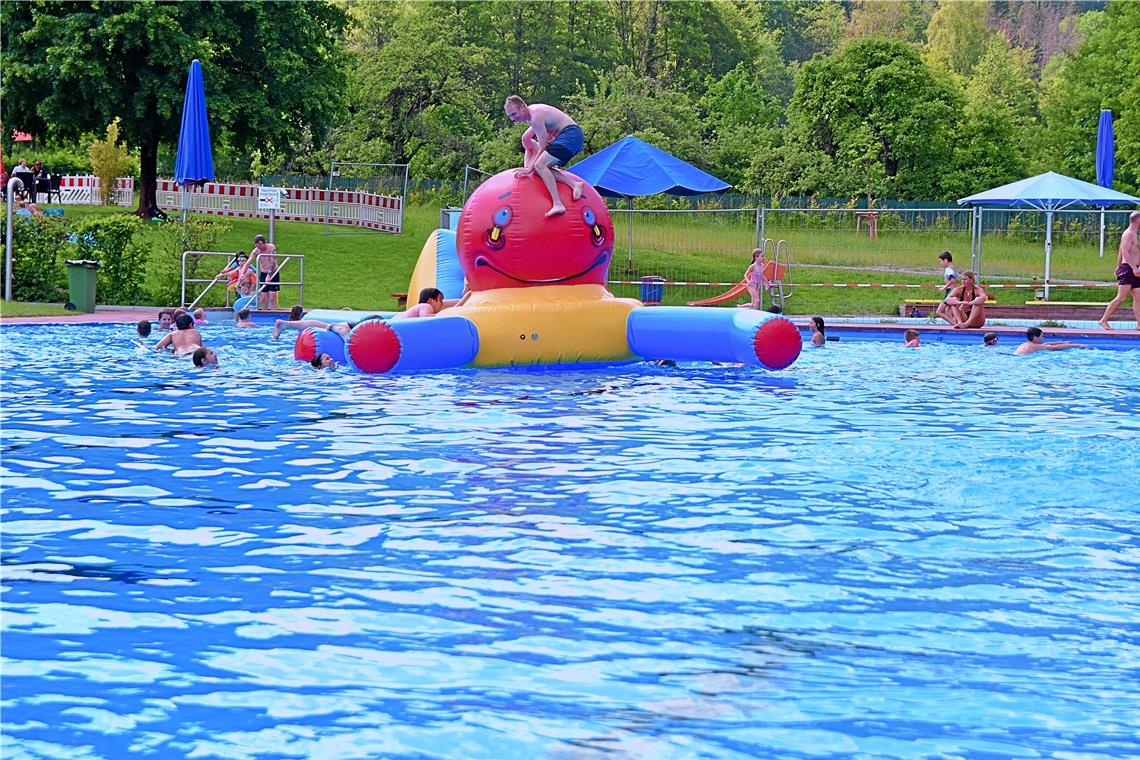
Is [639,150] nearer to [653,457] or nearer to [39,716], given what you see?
[653,457]

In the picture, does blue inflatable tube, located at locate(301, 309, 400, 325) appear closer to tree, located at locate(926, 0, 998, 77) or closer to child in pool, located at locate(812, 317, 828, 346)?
child in pool, located at locate(812, 317, 828, 346)

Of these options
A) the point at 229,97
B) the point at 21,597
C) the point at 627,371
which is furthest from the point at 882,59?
the point at 21,597

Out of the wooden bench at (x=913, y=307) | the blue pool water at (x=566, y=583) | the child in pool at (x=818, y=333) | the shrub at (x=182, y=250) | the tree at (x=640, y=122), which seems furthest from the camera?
the tree at (x=640, y=122)

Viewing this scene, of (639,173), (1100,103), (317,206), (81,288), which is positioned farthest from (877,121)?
(81,288)

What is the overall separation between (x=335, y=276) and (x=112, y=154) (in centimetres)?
1497

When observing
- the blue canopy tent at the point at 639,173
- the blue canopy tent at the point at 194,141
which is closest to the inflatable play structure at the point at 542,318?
the blue canopy tent at the point at 194,141

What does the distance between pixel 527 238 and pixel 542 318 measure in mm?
888

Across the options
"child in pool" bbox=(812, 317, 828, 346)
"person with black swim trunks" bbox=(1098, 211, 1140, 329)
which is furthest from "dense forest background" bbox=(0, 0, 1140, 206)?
"person with black swim trunks" bbox=(1098, 211, 1140, 329)

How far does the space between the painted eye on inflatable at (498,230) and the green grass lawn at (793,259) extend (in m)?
11.8

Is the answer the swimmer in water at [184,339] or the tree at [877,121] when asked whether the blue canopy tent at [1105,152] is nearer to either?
the swimmer in water at [184,339]

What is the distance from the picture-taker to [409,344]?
13.0 meters

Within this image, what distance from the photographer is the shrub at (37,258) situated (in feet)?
70.6

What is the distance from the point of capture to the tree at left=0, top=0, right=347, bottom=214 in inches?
1241

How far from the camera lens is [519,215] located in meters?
13.9
